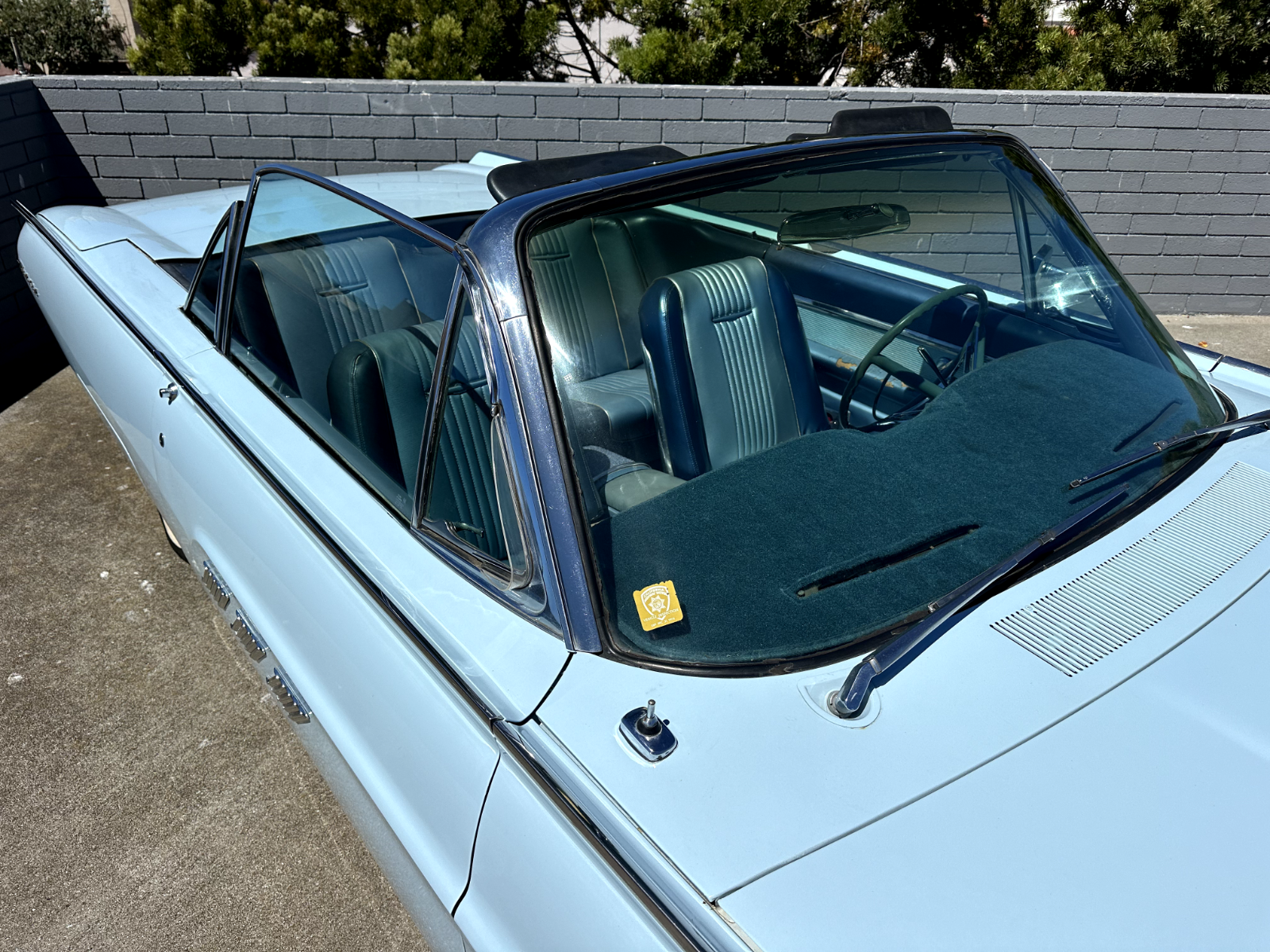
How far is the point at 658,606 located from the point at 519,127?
484 centimetres

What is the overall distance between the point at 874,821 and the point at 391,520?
1.05 m

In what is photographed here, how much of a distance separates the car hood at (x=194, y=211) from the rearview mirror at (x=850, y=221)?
125cm

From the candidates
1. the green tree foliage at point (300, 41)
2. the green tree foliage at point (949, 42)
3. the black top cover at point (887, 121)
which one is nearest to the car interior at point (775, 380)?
the black top cover at point (887, 121)

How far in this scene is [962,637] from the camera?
147cm

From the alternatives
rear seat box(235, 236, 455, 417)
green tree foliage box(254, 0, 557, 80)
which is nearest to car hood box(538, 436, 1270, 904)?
rear seat box(235, 236, 455, 417)

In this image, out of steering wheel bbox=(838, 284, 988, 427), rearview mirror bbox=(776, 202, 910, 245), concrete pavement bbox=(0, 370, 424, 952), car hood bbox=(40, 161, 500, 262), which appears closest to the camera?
concrete pavement bbox=(0, 370, 424, 952)

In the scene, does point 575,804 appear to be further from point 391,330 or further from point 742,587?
point 391,330

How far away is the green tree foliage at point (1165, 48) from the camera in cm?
632

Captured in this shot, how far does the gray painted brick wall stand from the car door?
130 inches

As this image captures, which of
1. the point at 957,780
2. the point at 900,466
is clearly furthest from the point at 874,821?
the point at 900,466

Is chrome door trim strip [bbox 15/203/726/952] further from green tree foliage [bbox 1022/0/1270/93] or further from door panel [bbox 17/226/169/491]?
green tree foliage [bbox 1022/0/1270/93]

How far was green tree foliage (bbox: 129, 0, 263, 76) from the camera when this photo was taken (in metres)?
6.75

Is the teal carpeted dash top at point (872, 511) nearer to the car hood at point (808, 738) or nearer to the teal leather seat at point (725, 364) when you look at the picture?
the car hood at point (808, 738)

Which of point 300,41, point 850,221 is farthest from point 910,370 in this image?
point 300,41
